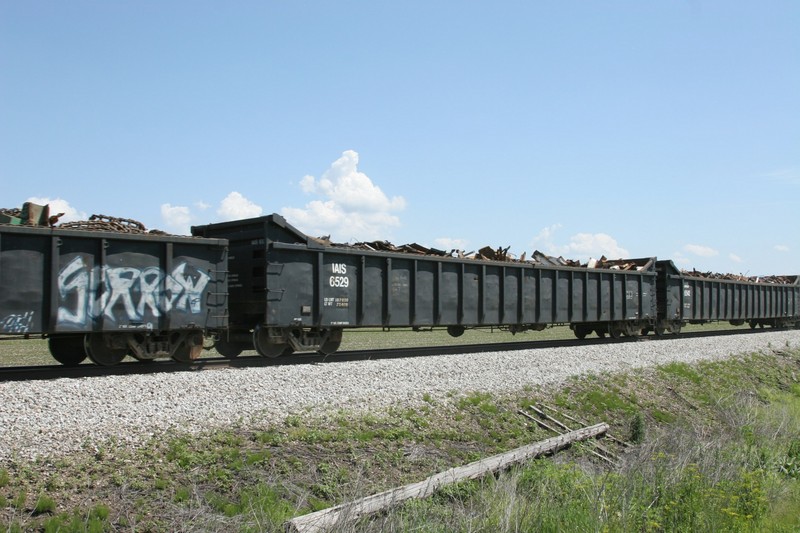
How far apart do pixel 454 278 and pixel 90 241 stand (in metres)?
10.3

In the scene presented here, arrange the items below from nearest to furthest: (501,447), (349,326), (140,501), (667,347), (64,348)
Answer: (140,501) → (501,447) → (64,348) → (349,326) → (667,347)

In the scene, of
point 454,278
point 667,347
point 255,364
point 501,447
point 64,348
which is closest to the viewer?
point 501,447

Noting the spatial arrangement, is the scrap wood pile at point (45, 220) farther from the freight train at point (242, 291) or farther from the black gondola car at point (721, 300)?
the black gondola car at point (721, 300)

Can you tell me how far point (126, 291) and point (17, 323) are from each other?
1906mm

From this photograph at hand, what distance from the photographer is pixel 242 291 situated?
15.6 metres

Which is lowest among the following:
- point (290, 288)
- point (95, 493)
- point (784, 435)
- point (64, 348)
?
point (784, 435)

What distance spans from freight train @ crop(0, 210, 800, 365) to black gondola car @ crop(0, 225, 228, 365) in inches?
0.8

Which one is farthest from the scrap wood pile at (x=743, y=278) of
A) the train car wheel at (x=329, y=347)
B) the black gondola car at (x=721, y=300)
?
the train car wheel at (x=329, y=347)

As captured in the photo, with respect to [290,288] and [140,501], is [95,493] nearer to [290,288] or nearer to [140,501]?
[140,501]

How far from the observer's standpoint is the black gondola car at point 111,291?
11477mm

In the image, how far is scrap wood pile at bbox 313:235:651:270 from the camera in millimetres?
17828

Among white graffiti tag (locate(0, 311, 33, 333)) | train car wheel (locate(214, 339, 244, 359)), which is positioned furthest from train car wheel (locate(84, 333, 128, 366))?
train car wheel (locate(214, 339, 244, 359))

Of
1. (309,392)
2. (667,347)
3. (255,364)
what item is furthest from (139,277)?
(667,347)

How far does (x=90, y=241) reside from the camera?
40.4 feet
